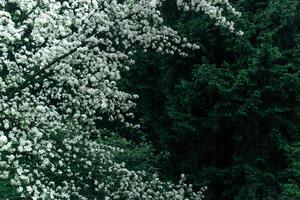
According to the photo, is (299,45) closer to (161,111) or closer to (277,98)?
(277,98)

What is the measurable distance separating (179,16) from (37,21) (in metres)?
12.7

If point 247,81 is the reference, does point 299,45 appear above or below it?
above

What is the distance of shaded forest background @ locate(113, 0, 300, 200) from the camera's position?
1536cm

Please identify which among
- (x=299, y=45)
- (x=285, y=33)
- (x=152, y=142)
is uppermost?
(x=285, y=33)

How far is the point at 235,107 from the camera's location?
1589cm

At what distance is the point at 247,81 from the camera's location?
49.8 ft

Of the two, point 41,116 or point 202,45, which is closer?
point 41,116

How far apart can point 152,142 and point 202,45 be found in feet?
15.0

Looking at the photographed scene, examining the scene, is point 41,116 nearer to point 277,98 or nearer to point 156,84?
point 277,98

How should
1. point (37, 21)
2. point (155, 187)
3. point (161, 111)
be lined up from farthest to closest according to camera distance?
point (161, 111), point (155, 187), point (37, 21)

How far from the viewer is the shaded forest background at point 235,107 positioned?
15.4m

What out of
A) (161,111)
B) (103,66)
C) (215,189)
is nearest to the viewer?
(103,66)

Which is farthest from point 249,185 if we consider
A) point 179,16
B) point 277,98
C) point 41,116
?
point 41,116

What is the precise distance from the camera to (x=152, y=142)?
18.9m
